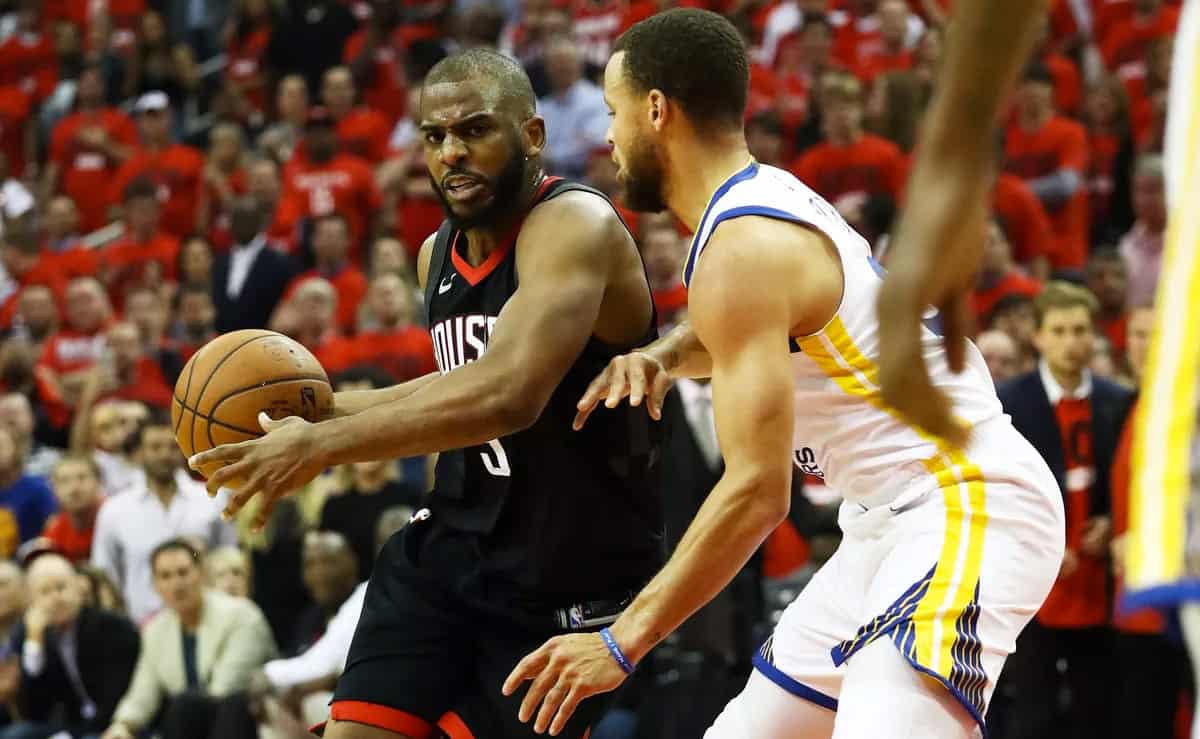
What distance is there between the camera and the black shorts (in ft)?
13.1

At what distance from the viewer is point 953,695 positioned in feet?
10.7

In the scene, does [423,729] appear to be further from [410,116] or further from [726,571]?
[410,116]

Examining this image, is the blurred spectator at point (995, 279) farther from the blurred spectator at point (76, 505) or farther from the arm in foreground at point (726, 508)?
the arm in foreground at point (726, 508)

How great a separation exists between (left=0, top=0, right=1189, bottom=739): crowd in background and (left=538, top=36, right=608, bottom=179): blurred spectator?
0.02m

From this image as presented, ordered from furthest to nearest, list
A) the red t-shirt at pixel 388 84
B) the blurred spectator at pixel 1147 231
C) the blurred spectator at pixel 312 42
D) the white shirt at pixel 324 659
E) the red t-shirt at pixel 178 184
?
the blurred spectator at pixel 312 42, the red t-shirt at pixel 388 84, the red t-shirt at pixel 178 184, the blurred spectator at pixel 1147 231, the white shirt at pixel 324 659

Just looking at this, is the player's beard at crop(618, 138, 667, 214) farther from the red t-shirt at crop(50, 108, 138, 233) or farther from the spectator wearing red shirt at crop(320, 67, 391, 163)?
the red t-shirt at crop(50, 108, 138, 233)

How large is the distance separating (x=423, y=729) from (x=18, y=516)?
5.95 meters

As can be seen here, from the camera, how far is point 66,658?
785 centimetres

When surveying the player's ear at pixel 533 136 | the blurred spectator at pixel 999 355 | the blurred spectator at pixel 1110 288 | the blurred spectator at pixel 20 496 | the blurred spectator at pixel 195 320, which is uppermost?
the player's ear at pixel 533 136

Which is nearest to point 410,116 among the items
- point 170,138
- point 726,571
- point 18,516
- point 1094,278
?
point 170,138

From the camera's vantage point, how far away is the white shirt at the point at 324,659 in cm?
684

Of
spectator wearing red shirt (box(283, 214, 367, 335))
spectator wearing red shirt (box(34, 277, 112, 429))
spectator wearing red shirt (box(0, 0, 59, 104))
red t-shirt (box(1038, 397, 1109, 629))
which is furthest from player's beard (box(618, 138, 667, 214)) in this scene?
spectator wearing red shirt (box(0, 0, 59, 104))

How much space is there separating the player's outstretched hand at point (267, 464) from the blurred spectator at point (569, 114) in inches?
321

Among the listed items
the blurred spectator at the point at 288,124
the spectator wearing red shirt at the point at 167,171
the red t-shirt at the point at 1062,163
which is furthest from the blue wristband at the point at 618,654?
the blurred spectator at the point at 288,124
